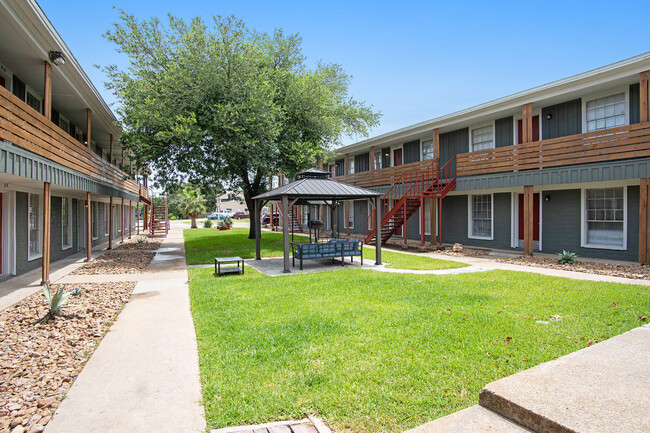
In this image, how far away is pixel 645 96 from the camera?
1017 cm

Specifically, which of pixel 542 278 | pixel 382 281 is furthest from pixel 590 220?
pixel 382 281

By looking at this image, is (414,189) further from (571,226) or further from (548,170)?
(571,226)

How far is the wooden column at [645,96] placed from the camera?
33.2 feet

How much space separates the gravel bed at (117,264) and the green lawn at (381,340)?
4.40m

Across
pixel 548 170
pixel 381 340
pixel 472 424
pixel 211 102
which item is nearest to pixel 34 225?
pixel 211 102

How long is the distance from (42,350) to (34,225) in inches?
358

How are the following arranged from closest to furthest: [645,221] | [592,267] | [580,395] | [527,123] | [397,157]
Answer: [580,395] < [645,221] < [592,267] < [527,123] < [397,157]

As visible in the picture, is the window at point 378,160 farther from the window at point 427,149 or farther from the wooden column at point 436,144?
the wooden column at point 436,144

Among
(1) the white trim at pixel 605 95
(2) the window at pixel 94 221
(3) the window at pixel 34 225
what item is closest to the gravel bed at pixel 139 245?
(2) the window at pixel 94 221

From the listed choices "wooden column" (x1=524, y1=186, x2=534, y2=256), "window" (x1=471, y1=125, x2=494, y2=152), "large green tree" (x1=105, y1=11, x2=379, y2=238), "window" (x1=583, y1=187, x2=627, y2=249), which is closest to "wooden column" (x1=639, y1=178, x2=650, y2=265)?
"window" (x1=583, y1=187, x2=627, y2=249)

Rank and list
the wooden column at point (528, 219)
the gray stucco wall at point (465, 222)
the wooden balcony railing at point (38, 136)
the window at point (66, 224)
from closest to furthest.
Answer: the wooden balcony railing at point (38, 136)
the wooden column at point (528, 219)
the window at point (66, 224)
the gray stucco wall at point (465, 222)

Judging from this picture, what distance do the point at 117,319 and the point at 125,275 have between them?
15.7ft

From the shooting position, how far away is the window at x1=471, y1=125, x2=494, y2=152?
51.8ft

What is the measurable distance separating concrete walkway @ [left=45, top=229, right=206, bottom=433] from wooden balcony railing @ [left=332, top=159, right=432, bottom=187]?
13.6 meters
